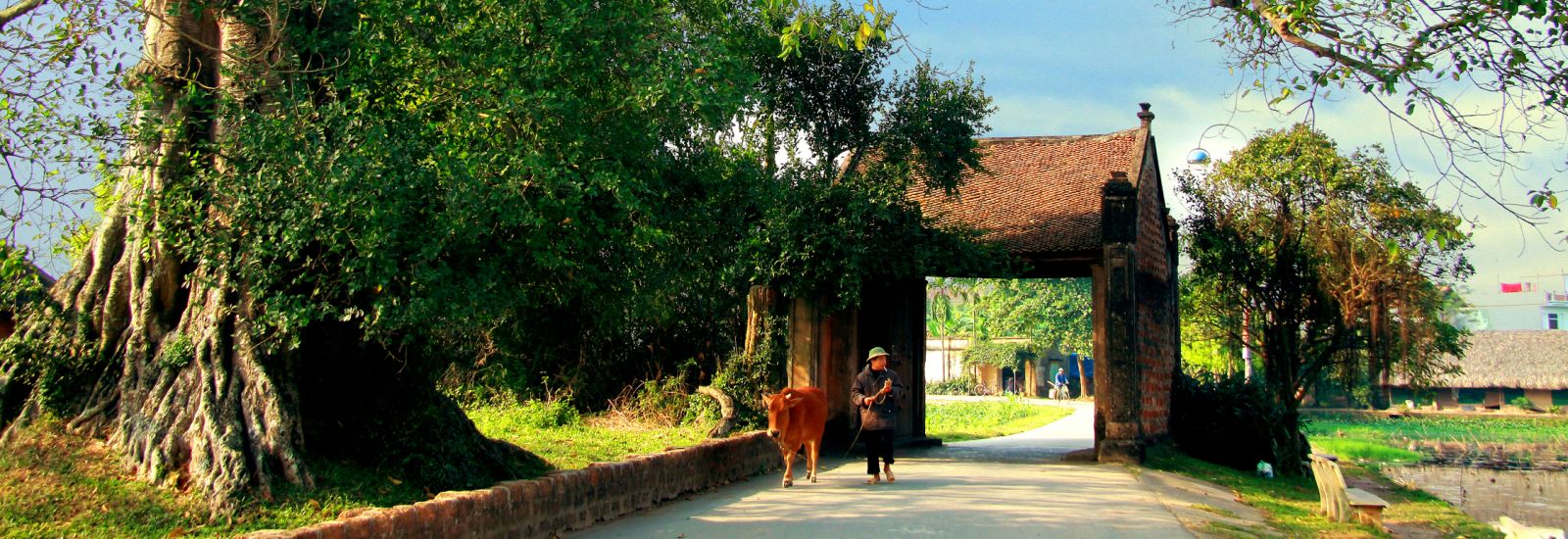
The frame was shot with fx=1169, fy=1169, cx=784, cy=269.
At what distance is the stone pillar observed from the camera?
16.5m

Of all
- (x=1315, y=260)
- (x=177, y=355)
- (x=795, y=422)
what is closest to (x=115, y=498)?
(x=177, y=355)

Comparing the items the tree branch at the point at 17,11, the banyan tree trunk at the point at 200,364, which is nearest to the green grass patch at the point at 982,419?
the banyan tree trunk at the point at 200,364

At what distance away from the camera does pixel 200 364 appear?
27.2 ft

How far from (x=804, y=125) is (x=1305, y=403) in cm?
4500

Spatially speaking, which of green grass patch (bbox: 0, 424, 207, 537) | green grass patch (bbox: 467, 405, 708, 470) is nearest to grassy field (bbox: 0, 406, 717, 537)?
green grass patch (bbox: 0, 424, 207, 537)

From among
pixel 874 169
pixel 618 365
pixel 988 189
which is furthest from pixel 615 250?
pixel 988 189

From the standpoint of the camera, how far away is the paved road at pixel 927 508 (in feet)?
29.9

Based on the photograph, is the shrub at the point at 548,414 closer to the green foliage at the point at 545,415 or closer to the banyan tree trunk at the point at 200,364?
the green foliage at the point at 545,415

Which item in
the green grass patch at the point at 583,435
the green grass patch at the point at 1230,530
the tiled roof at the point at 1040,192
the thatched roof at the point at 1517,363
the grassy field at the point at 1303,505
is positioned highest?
the tiled roof at the point at 1040,192

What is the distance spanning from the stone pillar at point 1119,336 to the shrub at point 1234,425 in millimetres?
4302

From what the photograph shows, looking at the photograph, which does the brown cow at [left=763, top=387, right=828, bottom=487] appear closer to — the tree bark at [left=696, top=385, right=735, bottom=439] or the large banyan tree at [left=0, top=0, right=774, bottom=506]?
the tree bark at [left=696, top=385, right=735, bottom=439]

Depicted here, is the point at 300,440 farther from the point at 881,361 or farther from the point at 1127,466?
the point at 1127,466

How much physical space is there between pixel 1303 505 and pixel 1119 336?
323 cm

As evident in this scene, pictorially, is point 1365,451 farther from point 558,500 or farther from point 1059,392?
point 558,500
